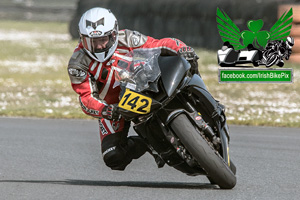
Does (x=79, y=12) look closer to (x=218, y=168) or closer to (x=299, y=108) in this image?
(x=299, y=108)

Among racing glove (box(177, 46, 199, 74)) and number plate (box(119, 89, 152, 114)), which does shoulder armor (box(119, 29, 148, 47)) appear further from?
number plate (box(119, 89, 152, 114))

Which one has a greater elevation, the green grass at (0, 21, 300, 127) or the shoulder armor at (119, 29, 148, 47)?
the shoulder armor at (119, 29, 148, 47)

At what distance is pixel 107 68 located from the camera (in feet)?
21.7

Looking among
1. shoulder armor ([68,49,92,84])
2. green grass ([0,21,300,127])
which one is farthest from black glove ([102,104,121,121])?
green grass ([0,21,300,127])

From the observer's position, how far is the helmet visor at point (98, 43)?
6477mm

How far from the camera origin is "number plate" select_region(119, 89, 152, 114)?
229 inches

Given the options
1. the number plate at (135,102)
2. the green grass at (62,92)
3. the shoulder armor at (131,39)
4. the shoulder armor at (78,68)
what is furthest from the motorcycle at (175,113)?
the green grass at (62,92)

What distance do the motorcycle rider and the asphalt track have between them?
1.09 feet

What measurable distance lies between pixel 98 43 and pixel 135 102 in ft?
2.98

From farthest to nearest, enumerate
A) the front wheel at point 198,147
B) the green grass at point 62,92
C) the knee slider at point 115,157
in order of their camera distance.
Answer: the green grass at point 62,92, the knee slider at point 115,157, the front wheel at point 198,147

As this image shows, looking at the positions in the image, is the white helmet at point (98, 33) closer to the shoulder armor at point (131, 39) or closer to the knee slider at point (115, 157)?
the shoulder armor at point (131, 39)

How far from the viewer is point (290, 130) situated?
11.0m

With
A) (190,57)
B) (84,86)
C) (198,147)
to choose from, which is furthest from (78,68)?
(198,147)

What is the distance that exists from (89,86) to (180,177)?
140 centimetres
